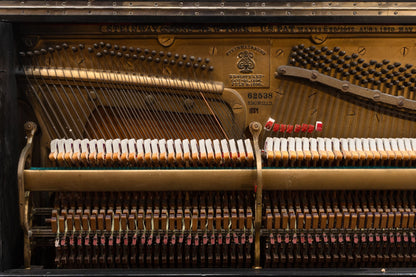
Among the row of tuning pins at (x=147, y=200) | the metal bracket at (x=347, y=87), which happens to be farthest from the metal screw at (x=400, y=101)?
the row of tuning pins at (x=147, y=200)

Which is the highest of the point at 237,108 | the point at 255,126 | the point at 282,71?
the point at 282,71

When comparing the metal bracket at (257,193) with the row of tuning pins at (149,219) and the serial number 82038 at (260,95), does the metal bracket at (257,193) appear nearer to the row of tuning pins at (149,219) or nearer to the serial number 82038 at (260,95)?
the row of tuning pins at (149,219)

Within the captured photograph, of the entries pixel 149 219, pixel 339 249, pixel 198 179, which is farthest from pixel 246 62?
pixel 339 249

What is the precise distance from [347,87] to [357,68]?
0.16 metres

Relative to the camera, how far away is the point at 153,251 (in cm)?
225

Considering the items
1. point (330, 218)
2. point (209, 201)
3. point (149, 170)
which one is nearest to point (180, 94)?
point (149, 170)

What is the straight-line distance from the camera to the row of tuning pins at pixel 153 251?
2.14 meters

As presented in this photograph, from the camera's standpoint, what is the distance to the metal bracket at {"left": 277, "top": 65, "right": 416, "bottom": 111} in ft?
7.49

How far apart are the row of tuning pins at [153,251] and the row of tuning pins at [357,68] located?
1.19m

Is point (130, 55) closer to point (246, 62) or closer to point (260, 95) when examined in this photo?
point (246, 62)

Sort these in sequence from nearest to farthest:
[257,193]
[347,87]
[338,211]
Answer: [257,193] < [338,211] < [347,87]

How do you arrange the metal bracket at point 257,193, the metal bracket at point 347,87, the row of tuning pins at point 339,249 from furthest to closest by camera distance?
the metal bracket at point 347,87 → the row of tuning pins at point 339,249 → the metal bracket at point 257,193

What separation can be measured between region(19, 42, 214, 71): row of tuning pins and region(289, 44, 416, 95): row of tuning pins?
623mm

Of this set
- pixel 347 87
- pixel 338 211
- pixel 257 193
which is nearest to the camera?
pixel 257 193
